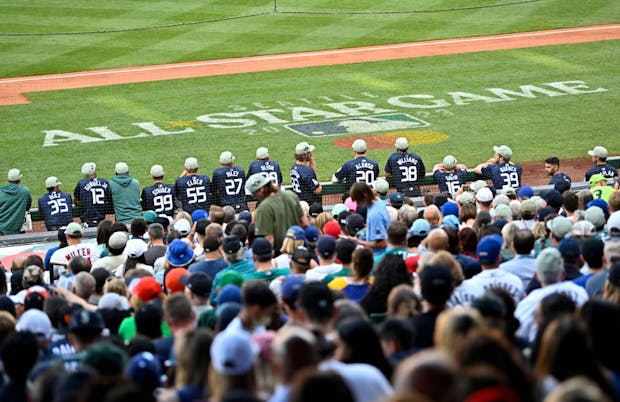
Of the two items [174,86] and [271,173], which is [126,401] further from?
[174,86]

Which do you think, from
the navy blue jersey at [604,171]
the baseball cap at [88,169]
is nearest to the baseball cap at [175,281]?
the baseball cap at [88,169]

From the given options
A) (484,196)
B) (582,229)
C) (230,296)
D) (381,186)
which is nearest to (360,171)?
(381,186)

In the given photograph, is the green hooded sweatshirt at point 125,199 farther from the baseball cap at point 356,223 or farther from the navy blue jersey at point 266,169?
the baseball cap at point 356,223

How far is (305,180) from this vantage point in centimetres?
1569

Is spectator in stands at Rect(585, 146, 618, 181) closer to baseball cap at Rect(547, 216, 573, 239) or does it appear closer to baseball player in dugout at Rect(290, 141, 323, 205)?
baseball player in dugout at Rect(290, 141, 323, 205)

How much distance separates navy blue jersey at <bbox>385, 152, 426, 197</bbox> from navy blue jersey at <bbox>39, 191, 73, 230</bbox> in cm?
520

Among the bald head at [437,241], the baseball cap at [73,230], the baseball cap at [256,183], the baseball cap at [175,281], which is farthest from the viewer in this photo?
the baseball cap at [73,230]

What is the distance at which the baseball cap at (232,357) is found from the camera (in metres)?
4.99

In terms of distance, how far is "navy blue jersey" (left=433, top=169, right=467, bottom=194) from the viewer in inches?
612

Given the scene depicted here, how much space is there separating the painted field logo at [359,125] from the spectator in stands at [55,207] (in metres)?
6.62

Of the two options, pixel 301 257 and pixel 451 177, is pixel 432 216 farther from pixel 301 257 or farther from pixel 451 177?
pixel 451 177

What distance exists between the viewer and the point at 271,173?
629 inches

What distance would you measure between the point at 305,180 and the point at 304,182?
0.14 feet

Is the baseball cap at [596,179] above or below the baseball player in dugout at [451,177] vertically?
above
